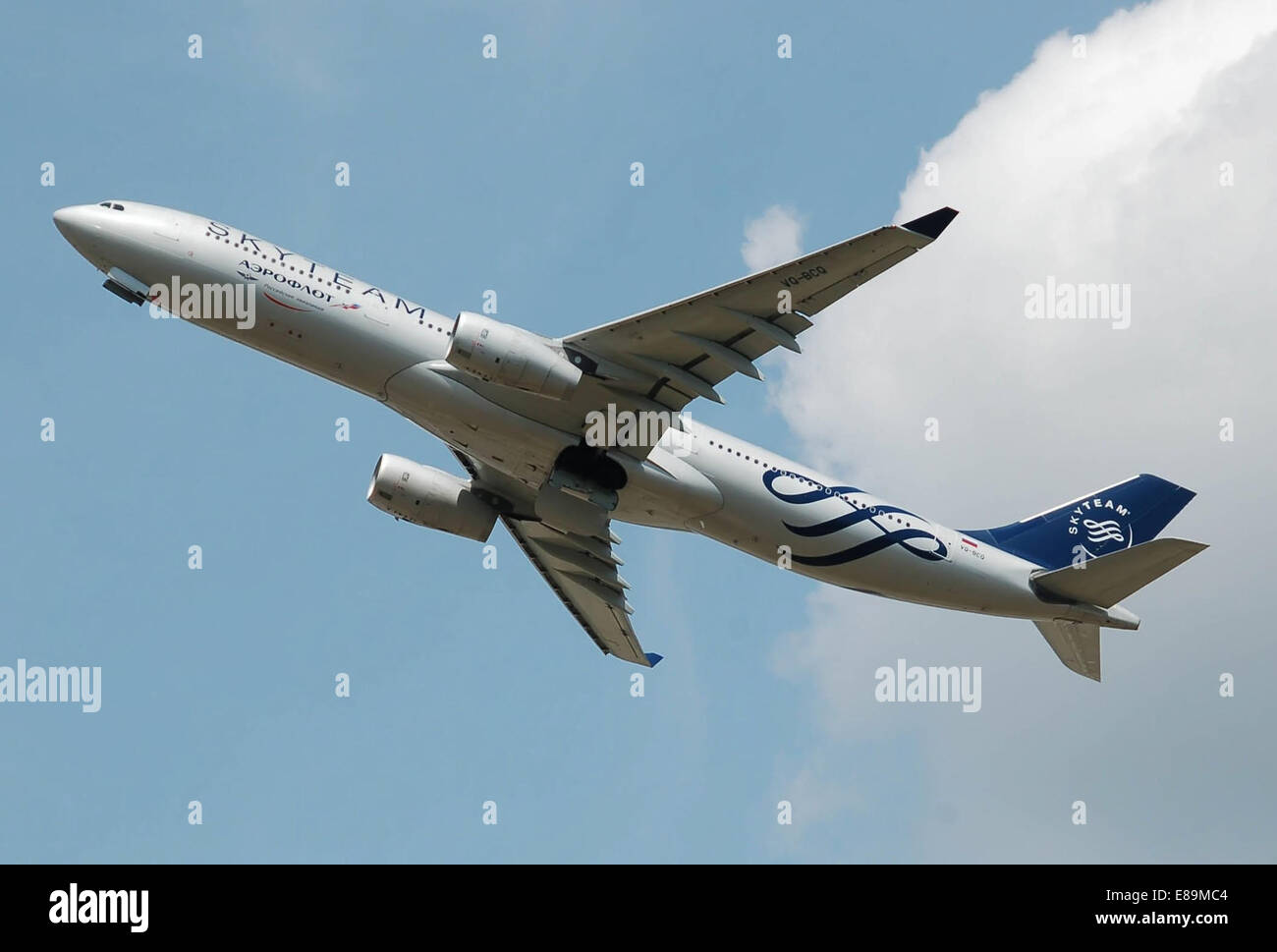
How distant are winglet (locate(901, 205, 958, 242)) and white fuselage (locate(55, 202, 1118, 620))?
966 cm

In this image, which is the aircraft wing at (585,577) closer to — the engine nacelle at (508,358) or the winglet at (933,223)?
the engine nacelle at (508,358)

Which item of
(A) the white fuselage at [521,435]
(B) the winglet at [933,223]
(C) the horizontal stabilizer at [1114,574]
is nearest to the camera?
(B) the winglet at [933,223]

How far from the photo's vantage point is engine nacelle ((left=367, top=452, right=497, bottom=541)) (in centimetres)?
4194

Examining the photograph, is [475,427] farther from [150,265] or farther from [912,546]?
[912,546]

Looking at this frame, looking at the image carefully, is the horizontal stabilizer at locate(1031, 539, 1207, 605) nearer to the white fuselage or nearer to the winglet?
the white fuselage

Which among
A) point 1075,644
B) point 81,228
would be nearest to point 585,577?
point 1075,644

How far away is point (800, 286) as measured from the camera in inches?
1324

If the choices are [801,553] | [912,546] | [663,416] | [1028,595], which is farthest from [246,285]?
[1028,595]

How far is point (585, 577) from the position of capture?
4609 cm

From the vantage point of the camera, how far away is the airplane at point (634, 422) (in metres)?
34.8

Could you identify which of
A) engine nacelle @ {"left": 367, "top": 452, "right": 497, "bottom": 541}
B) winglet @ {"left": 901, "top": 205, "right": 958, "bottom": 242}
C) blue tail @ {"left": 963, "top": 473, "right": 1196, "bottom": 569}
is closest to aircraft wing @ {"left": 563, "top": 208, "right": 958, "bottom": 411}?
winglet @ {"left": 901, "top": 205, "right": 958, "bottom": 242}

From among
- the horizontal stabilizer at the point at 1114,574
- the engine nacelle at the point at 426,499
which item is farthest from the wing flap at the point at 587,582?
the horizontal stabilizer at the point at 1114,574

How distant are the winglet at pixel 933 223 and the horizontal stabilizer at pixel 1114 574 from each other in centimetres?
1289

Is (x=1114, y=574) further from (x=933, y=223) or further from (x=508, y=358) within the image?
(x=508, y=358)
